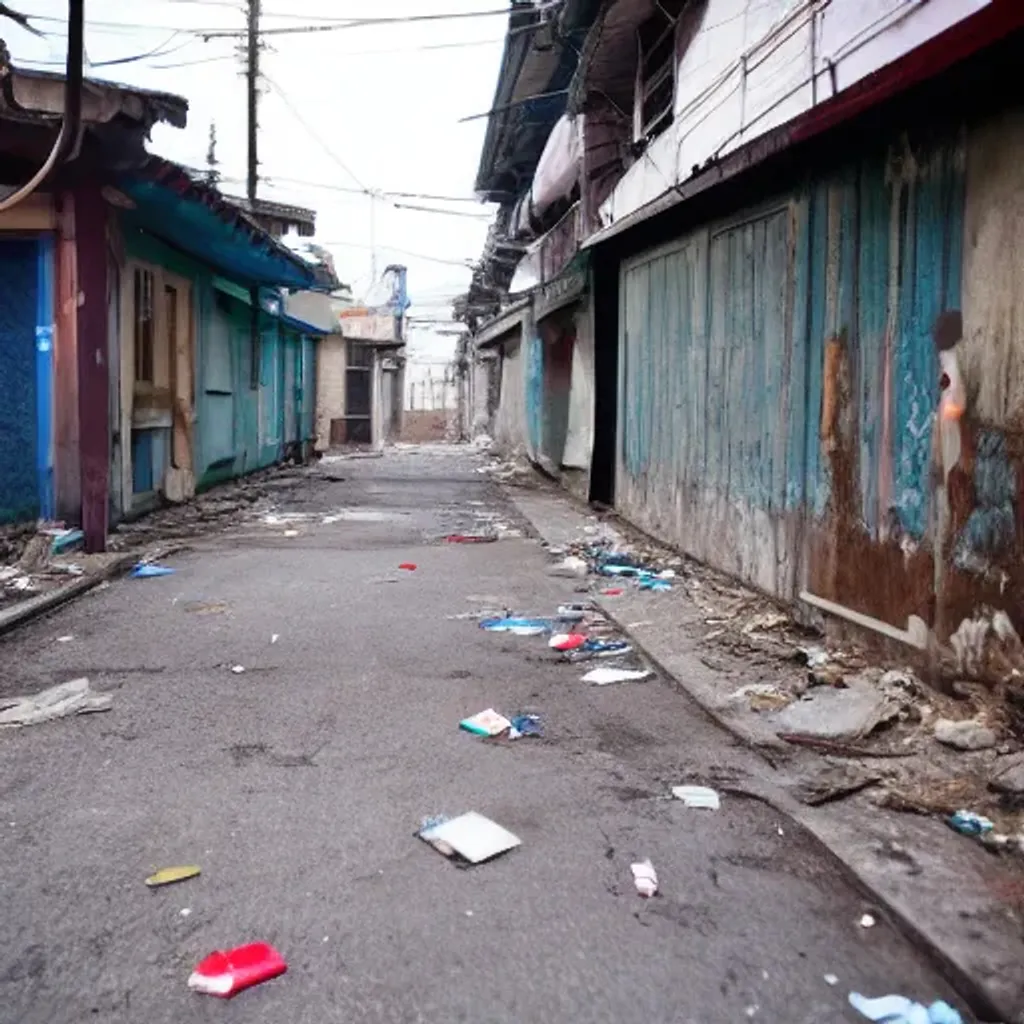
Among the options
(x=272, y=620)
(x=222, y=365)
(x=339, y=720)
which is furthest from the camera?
(x=222, y=365)

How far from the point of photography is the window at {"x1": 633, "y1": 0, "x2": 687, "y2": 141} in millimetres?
8422

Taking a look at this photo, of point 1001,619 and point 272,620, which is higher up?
point 1001,619

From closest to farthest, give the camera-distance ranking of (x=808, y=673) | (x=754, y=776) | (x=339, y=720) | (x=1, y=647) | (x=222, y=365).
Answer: (x=754, y=776) < (x=339, y=720) < (x=808, y=673) < (x=1, y=647) < (x=222, y=365)

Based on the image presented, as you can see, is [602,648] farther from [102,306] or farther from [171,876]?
[102,306]

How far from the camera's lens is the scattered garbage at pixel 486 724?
365cm

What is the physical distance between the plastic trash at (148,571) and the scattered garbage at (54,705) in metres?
2.70

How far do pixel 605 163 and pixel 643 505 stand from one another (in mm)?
4197

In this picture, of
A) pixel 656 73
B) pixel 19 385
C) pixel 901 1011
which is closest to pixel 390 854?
pixel 901 1011

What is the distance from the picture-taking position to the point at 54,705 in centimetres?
393

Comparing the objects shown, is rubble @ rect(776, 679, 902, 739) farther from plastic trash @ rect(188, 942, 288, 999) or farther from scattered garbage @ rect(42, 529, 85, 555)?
scattered garbage @ rect(42, 529, 85, 555)

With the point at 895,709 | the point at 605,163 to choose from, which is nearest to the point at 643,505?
the point at 605,163

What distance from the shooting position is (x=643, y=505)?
29.3 ft

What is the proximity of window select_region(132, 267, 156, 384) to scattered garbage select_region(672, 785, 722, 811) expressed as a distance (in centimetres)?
740

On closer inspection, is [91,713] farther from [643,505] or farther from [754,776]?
[643,505]
